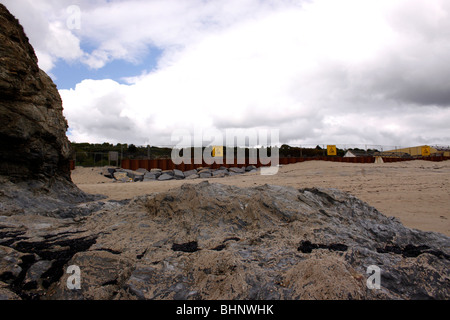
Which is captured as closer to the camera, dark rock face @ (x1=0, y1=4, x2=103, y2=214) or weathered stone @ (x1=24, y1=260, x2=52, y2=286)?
weathered stone @ (x1=24, y1=260, x2=52, y2=286)

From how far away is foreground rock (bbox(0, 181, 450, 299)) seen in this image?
1974 mm

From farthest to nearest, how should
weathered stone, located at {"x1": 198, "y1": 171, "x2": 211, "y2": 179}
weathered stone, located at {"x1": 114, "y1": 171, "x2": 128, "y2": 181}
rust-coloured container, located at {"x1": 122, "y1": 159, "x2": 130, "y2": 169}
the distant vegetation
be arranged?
the distant vegetation, rust-coloured container, located at {"x1": 122, "y1": 159, "x2": 130, "y2": 169}, weathered stone, located at {"x1": 198, "y1": 171, "x2": 211, "y2": 179}, weathered stone, located at {"x1": 114, "y1": 171, "x2": 128, "y2": 181}

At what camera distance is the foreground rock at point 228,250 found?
1974mm

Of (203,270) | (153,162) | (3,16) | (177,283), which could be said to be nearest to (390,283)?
(203,270)

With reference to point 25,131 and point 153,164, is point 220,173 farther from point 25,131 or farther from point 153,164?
point 25,131

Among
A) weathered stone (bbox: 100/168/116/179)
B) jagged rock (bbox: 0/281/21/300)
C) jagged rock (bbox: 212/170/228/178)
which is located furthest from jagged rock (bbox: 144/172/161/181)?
jagged rock (bbox: 0/281/21/300)

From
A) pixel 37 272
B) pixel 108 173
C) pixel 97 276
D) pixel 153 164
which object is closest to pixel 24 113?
pixel 37 272

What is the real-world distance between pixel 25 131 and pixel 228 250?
511cm

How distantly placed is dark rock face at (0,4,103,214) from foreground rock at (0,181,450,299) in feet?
6.41

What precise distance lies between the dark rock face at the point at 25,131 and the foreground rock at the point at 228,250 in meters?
1.95

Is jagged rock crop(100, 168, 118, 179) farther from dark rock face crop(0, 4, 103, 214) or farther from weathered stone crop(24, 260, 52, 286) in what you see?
weathered stone crop(24, 260, 52, 286)

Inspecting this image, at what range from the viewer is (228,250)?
8.30ft
